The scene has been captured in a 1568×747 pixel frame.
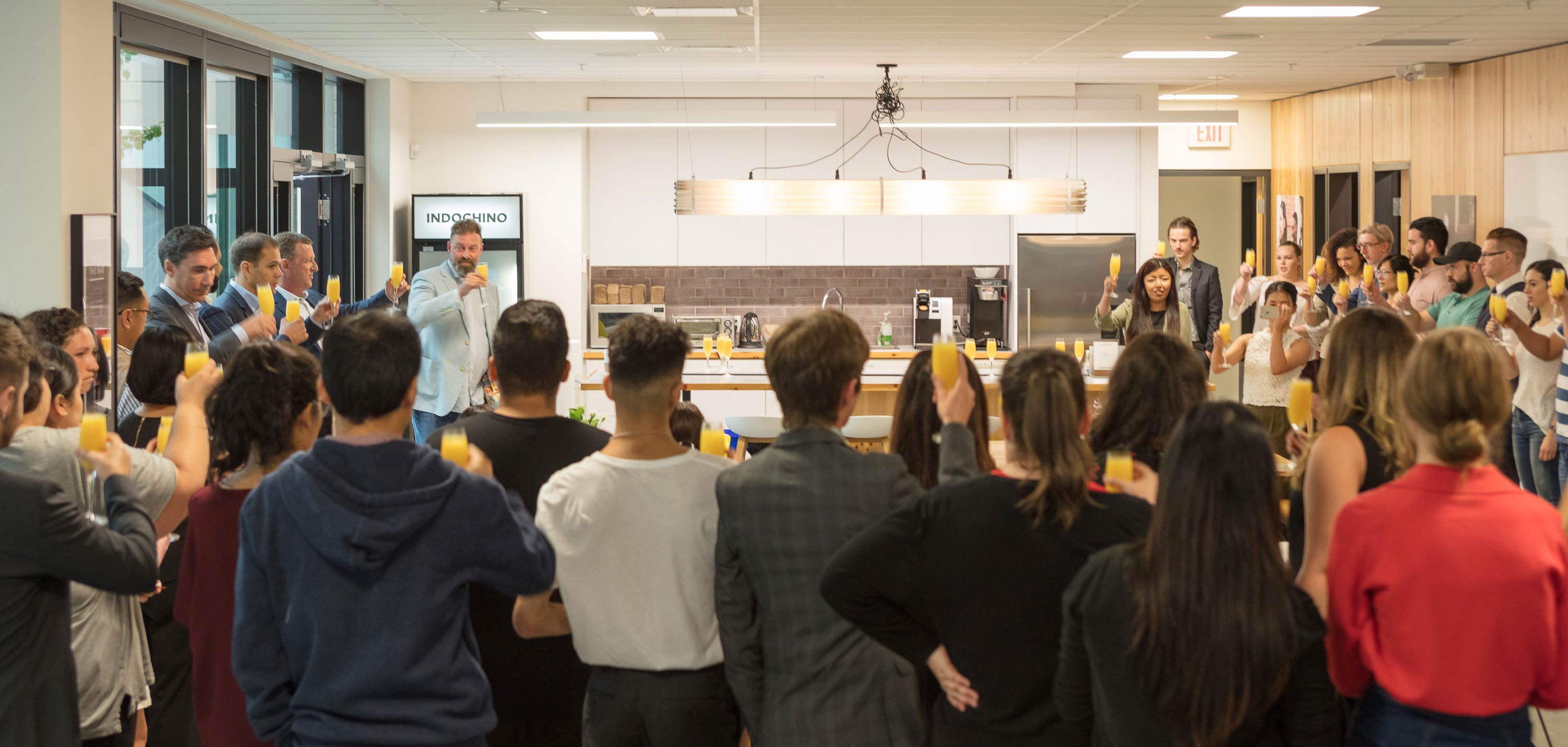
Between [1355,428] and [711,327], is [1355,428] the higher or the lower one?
the lower one

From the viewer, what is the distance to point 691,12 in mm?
6398

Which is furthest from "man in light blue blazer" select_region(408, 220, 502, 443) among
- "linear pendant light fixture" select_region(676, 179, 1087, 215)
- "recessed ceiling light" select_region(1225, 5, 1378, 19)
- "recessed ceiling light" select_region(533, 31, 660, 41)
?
"recessed ceiling light" select_region(1225, 5, 1378, 19)

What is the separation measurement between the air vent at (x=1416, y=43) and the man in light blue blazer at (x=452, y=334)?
571cm

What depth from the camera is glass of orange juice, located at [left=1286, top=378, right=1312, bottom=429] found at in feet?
9.84

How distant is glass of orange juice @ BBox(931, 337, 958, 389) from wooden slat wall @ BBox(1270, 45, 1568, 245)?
7461mm

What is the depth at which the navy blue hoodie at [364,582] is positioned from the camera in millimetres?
1930

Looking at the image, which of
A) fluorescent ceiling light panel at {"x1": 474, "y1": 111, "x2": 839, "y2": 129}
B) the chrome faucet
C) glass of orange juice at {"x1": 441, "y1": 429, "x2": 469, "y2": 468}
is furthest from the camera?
the chrome faucet

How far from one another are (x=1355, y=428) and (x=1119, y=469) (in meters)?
0.77

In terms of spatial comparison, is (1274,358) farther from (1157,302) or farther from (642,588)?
(642,588)

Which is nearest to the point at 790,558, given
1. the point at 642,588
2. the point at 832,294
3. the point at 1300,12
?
the point at 642,588

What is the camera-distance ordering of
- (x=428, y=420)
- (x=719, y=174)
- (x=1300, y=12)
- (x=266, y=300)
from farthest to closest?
(x=719, y=174)
(x=1300, y=12)
(x=428, y=420)
(x=266, y=300)

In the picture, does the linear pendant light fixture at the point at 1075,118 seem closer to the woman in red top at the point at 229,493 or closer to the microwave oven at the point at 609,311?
the microwave oven at the point at 609,311

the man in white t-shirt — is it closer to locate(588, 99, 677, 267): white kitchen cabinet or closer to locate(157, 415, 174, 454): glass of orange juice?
locate(157, 415, 174, 454): glass of orange juice

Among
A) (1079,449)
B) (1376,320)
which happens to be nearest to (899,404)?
(1079,449)
